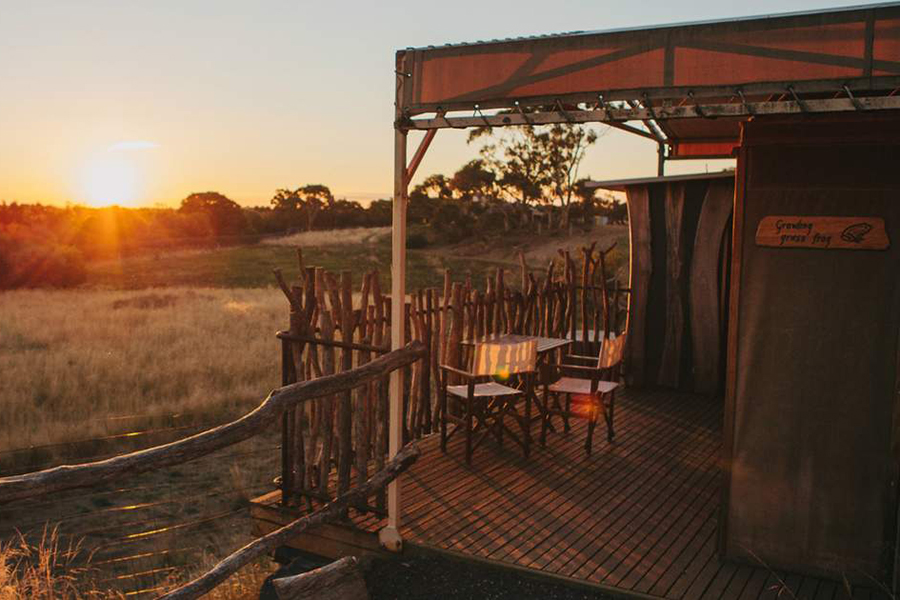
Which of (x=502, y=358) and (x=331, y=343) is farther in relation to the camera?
(x=502, y=358)

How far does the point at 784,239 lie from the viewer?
3928 mm

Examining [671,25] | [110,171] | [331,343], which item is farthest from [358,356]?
[110,171]

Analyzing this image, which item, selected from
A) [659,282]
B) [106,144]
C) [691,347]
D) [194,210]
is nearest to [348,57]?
[659,282]

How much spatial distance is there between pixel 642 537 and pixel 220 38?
9249 mm

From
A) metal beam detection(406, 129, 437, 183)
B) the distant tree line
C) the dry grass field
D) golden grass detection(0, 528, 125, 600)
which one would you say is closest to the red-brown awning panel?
metal beam detection(406, 129, 437, 183)

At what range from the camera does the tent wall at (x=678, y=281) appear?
26.7 feet

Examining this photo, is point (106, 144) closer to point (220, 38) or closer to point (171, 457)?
point (220, 38)

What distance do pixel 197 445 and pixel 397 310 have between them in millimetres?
1372

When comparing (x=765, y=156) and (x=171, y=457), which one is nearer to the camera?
Answer: (x=171, y=457)

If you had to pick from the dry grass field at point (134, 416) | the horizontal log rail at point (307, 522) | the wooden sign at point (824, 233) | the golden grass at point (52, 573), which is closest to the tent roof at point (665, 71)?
the wooden sign at point (824, 233)

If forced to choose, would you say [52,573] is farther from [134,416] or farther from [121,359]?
[121,359]

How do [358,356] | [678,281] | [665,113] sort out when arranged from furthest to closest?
[678,281], [358,356], [665,113]

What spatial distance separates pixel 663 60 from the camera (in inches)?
136

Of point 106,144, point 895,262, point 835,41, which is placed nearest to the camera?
point 835,41
